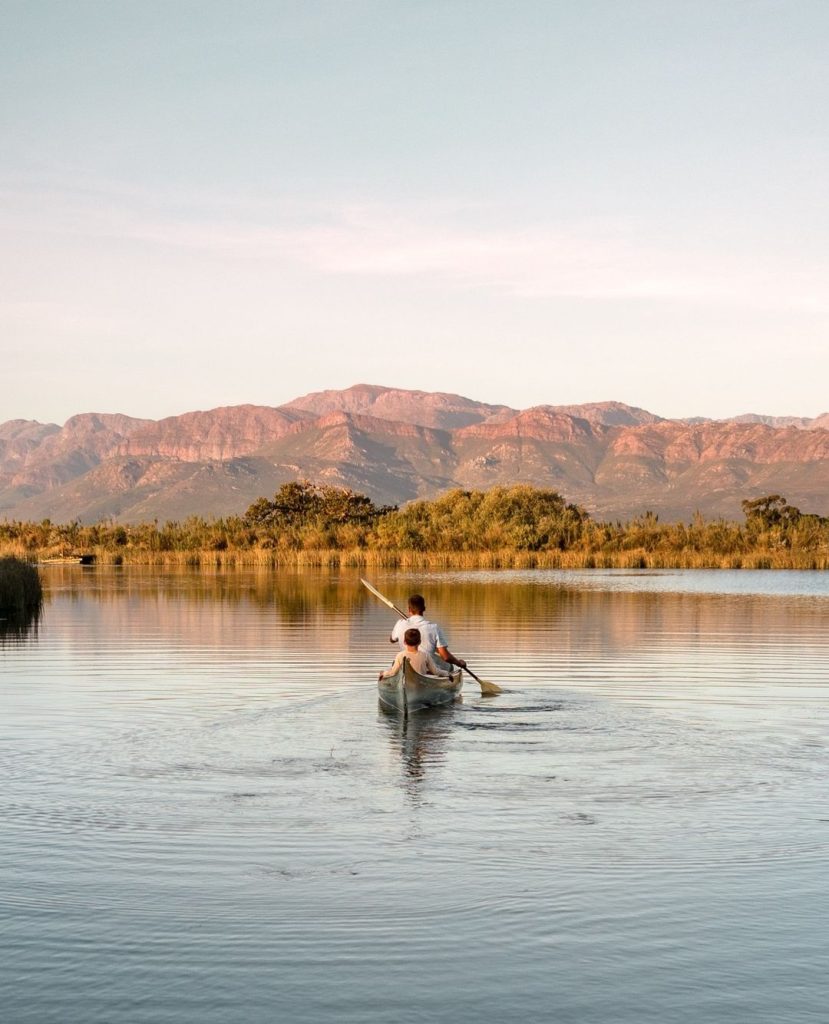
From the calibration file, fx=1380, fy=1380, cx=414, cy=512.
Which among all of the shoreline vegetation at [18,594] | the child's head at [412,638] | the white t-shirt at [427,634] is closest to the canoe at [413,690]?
the child's head at [412,638]

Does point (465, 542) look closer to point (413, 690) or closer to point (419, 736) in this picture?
point (413, 690)

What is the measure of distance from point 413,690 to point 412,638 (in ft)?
2.62

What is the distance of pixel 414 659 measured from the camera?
2056 centimetres

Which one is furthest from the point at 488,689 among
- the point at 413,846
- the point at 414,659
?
the point at 413,846

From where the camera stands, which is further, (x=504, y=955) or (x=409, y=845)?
(x=409, y=845)

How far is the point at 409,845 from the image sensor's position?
38.7ft

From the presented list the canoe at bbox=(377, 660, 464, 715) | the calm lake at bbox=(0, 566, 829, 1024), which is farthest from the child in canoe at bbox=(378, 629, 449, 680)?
the calm lake at bbox=(0, 566, 829, 1024)

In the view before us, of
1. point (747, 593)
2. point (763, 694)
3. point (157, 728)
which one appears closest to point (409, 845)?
point (157, 728)

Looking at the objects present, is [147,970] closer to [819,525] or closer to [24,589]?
[24,589]

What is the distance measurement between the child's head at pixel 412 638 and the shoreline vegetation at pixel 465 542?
46737mm

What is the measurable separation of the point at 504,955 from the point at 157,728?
10128 millimetres

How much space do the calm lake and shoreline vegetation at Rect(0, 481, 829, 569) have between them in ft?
147

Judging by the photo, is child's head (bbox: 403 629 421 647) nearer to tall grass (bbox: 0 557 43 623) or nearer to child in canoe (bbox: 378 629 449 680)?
child in canoe (bbox: 378 629 449 680)

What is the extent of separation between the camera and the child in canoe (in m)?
20.2
